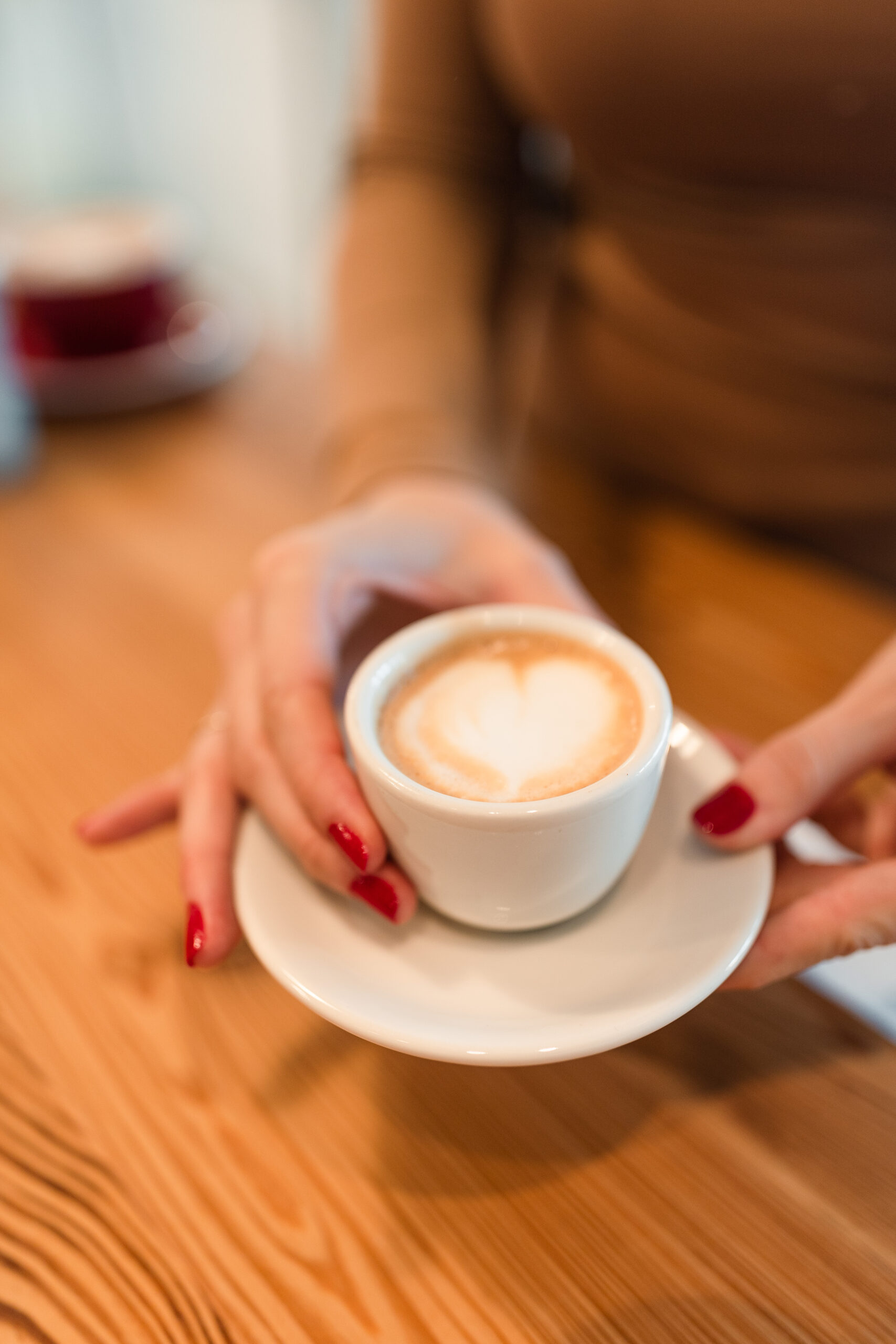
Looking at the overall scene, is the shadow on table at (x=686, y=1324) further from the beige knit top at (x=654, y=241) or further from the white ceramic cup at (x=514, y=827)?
the beige knit top at (x=654, y=241)

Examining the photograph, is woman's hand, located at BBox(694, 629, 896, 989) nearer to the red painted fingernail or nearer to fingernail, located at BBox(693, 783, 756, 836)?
fingernail, located at BBox(693, 783, 756, 836)

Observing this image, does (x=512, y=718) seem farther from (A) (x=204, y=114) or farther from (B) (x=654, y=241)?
(A) (x=204, y=114)

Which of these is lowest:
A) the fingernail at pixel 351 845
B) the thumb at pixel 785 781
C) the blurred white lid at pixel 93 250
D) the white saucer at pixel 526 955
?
the white saucer at pixel 526 955

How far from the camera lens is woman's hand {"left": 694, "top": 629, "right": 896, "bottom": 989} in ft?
1.33

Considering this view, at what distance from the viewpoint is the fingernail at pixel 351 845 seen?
41 centimetres

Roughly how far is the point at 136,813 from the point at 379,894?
0.56 feet

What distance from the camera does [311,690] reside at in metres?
0.46

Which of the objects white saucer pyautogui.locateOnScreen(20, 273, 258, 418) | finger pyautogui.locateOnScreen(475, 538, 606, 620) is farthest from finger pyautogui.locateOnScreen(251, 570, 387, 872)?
white saucer pyautogui.locateOnScreen(20, 273, 258, 418)

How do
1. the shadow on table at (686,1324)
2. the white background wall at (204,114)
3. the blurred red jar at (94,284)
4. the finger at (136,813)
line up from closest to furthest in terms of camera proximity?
1. the shadow on table at (686,1324)
2. the finger at (136,813)
3. the blurred red jar at (94,284)
4. the white background wall at (204,114)

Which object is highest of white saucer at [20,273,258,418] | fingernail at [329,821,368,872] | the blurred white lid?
the blurred white lid

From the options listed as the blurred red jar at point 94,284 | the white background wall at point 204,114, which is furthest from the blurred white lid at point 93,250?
the white background wall at point 204,114

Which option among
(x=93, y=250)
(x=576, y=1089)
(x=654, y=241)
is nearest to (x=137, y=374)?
(x=93, y=250)

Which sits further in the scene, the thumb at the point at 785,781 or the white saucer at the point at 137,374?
the white saucer at the point at 137,374

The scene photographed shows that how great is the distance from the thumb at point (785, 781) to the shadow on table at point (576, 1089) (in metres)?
0.09
